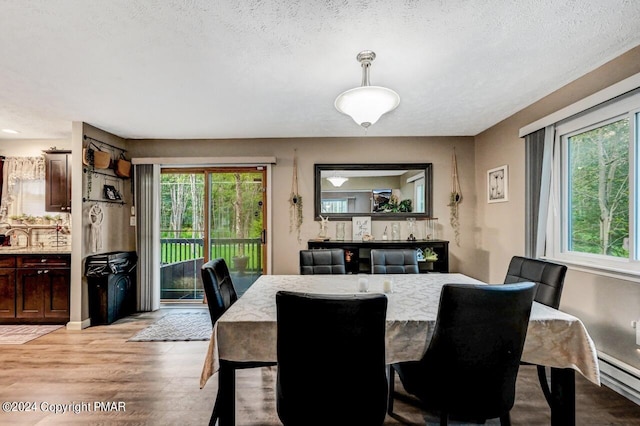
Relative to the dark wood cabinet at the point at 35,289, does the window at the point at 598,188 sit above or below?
above

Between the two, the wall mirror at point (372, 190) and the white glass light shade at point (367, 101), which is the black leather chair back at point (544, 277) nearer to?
the white glass light shade at point (367, 101)

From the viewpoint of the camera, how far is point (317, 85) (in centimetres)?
272

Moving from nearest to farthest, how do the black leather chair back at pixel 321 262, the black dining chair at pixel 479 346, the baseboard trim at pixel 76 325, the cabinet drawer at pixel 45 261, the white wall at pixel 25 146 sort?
the black dining chair at pixel 479 346 < the black leather chair back at pixel 321 262 < the baseboard trim at pixel 76 325 < the cabinet drawer at pixel 45 261 < the white wall at pixel 25 146

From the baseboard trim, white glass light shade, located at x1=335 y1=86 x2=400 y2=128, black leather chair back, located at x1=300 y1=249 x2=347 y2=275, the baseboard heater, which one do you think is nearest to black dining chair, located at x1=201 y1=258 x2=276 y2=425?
black leather chair back, located at x1=300 y1=249 x2=347 y2=275

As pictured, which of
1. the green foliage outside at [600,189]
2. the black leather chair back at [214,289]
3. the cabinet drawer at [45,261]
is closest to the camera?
the black leather chair back at [214,289]

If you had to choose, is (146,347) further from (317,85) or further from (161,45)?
(317,85)

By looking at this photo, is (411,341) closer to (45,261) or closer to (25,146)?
(45,261)

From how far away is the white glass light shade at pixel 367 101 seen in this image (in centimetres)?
199

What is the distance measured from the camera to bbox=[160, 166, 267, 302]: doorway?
4594 millimetres

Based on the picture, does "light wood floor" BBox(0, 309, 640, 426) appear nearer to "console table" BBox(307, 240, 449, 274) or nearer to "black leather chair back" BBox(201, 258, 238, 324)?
"black leather chair back" BBox(201, 258, 238, 324)

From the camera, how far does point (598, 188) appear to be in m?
2.60

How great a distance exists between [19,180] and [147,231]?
2.01 m

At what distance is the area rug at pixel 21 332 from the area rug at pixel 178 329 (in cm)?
109

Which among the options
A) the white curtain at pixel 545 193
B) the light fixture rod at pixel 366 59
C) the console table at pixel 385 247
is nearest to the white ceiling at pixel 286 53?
the light fixture rod at pixel 366 59
